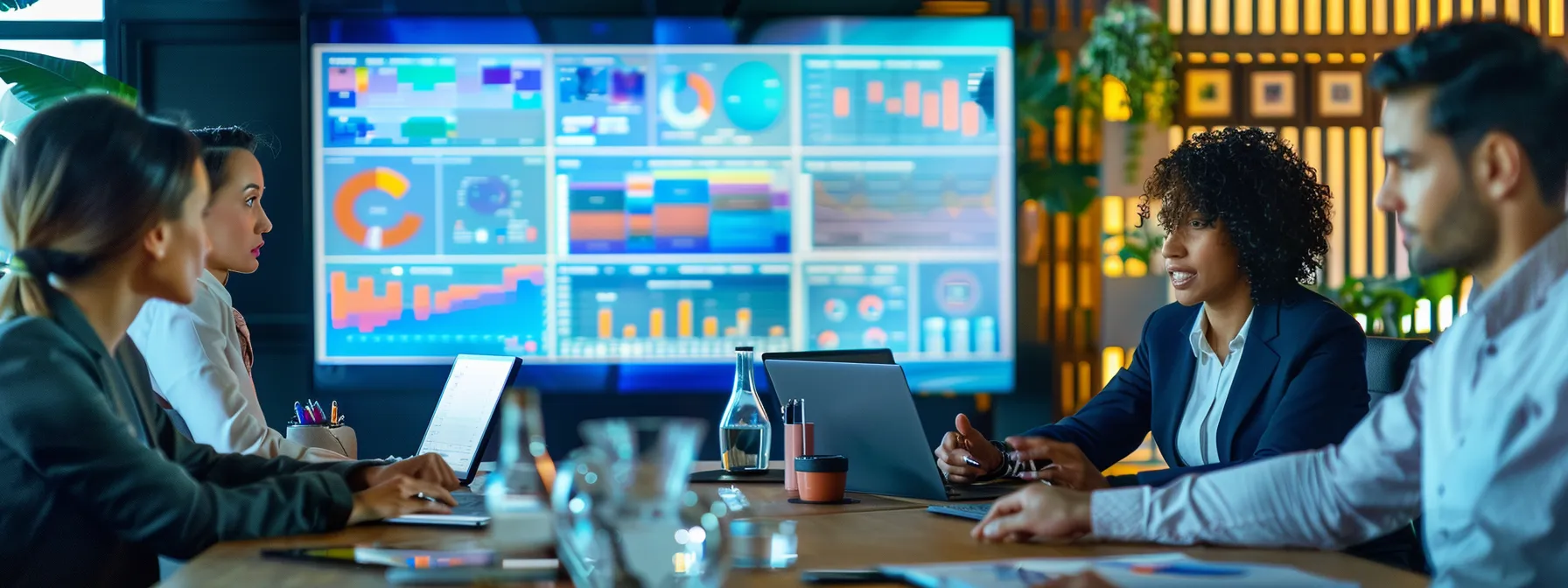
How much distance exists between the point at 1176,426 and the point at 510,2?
2.74m

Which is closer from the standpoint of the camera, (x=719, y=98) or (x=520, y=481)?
(x=520, y=481)

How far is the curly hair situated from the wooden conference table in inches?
36.5

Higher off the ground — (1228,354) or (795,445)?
(1228,354)

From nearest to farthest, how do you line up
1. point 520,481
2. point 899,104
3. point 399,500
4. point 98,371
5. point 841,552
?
point 520,481, point 841,552, point 98,371, point 399,500, point 899,104

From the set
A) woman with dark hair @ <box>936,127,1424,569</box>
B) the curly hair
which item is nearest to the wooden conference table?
woman with dark hair @ <box>936,127,1424,569</box>

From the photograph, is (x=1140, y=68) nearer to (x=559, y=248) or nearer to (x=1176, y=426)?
(x=559, y=248)

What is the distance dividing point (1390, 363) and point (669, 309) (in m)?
2.41

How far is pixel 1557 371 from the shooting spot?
117cm

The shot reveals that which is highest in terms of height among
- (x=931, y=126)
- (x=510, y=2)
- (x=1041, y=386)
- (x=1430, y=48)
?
(x=510, y=2)

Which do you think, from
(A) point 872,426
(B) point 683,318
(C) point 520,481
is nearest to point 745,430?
(A) point 872,426

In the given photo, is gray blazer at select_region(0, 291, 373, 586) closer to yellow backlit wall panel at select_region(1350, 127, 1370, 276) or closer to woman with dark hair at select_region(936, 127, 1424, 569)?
woman with dark hair at select_region(936, 127, 1424, 569)

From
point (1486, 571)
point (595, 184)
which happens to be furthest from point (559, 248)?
point (1486, 571)

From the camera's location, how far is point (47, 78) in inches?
155

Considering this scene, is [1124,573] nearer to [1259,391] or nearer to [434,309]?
[1259,391]
